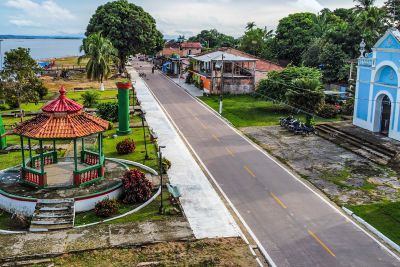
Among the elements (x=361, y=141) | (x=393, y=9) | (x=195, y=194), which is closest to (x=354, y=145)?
(x=361, y=141)

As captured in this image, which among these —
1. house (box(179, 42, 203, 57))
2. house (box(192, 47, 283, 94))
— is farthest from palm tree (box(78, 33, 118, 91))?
house (box(179, 42, 203, 57))

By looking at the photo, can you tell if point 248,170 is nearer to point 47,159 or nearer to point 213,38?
point 47,159

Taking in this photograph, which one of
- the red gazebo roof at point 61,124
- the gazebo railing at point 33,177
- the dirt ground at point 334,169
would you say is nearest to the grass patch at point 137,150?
the red gazebo roof at point 61,124

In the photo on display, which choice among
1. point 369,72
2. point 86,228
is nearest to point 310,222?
point 86,228

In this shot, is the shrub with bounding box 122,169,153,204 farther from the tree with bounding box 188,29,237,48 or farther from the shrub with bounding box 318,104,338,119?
the tree with bounding box 188,29,237,48

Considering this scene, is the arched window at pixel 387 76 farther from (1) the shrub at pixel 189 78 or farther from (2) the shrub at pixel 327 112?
(1) the shrub at pixel 189 78

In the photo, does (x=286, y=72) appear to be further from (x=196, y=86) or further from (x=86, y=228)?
(x=86, y=228)
